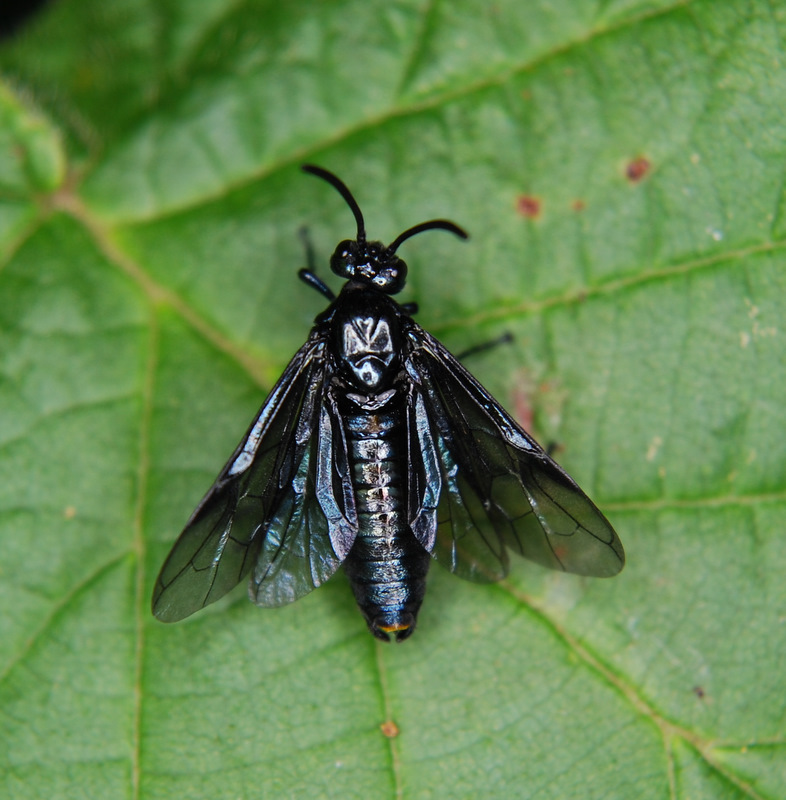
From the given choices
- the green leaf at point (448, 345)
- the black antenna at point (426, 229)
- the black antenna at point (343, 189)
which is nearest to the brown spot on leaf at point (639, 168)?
the green leaf at point (448, 345)

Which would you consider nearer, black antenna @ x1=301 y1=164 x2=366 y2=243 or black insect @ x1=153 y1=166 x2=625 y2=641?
black insect @ x1=153 y1=166 x2=625 y2=641

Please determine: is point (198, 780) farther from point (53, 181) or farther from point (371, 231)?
point (53, 181)

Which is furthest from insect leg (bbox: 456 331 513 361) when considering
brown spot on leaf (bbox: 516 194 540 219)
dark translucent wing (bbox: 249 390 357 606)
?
dark translucent wing (bbox: 249 390 357 606)

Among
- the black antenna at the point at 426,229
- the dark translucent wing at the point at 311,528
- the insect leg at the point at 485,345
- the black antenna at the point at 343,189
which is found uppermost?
the black antenna at the point at 343,189

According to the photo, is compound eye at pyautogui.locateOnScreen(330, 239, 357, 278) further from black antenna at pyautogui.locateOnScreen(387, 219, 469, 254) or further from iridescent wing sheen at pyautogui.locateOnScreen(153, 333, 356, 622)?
iridescent wing sheen at pyautogui.locateOnScreen(153, 333, 356, 622)

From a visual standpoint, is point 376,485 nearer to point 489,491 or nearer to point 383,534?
point 383,534

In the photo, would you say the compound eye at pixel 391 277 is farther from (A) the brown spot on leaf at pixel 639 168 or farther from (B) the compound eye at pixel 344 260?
(A) the brown spot on leaf at pixel 639 168
